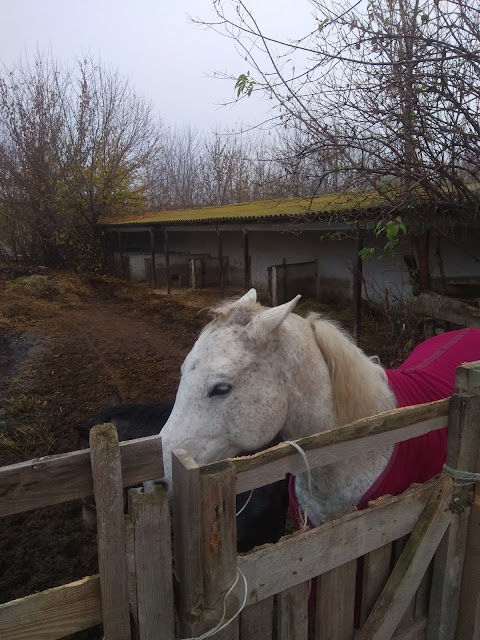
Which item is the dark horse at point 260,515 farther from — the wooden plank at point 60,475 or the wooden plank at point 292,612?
the wooden plank at point 60,475

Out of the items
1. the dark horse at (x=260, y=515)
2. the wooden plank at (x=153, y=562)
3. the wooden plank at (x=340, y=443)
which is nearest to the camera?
the wooden plank at (x=153, y=562)

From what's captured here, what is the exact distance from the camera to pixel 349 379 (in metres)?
2.02

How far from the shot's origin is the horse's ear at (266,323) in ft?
6.30

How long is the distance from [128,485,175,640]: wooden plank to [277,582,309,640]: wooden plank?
0.42 m

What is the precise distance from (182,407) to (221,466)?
76 centimetres

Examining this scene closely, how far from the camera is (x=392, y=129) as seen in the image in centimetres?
449

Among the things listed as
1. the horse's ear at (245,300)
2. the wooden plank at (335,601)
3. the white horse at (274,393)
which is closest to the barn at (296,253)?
the horse's ear at (245,300)

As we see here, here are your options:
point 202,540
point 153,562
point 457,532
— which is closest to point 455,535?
point 457,532

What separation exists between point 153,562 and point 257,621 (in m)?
0.50

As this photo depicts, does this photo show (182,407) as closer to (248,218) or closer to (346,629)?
(346,629)

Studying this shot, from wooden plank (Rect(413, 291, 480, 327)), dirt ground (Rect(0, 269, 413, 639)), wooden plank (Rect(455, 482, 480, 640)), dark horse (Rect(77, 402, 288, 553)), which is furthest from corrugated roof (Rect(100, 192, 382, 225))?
wooden plank (Rect(455, 482, 480, 640))

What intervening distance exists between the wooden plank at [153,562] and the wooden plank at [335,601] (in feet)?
2.03

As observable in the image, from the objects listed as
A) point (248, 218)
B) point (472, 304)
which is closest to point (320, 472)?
point (472, 304)

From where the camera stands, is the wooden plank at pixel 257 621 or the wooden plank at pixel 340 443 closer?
the wooden plank at pixel 340 443
